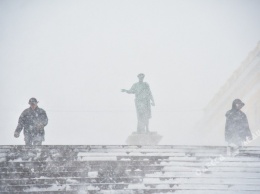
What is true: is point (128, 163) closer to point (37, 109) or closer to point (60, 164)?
point (60, 164)

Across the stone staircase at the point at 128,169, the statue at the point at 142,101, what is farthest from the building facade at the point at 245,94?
the stone staircase at the point at 128,169

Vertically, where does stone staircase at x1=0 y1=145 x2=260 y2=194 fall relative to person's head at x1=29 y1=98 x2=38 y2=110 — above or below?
below

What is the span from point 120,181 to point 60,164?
117 cm

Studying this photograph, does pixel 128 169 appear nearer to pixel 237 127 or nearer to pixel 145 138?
pixel 237 127

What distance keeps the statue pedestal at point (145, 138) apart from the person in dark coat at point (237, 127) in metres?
2.88

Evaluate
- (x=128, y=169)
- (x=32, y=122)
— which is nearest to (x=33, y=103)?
(x=32, y=122)

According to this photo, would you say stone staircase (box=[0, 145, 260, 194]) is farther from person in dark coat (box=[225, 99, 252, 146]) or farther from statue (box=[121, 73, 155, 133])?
statue (box=[121, 73, 155, 133])

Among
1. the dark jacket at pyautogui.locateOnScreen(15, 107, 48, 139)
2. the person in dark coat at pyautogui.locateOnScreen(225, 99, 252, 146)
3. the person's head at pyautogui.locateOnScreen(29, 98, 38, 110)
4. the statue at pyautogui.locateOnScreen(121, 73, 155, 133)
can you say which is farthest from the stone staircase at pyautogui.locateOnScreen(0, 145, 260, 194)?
the statue at pyautogui.locateOnScreen(121, 73, 155, 133)

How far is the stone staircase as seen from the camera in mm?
5793

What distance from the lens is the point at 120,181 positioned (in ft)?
19.5

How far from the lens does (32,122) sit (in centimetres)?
855

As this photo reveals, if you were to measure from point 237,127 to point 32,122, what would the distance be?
5.34 m

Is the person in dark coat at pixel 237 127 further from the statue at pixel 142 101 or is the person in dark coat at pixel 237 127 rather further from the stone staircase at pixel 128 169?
the statue at pixel 142 101

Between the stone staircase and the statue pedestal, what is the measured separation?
4335 millimetres
